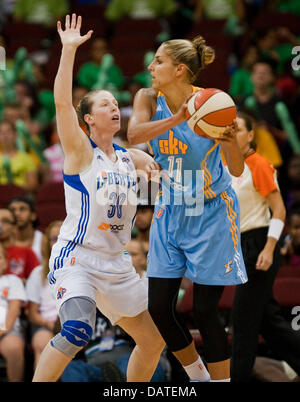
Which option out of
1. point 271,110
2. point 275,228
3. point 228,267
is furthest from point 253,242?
point 271,110

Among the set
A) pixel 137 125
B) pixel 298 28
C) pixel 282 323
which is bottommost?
pixel 282 323

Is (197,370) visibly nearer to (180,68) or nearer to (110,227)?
(110,227)

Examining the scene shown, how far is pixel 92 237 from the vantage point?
4.20m

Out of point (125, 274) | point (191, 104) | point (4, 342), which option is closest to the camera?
point (191, 104)

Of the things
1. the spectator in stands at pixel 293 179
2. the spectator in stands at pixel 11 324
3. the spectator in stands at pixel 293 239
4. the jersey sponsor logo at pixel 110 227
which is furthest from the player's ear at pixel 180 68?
the spectator in stands at pixel 293 179

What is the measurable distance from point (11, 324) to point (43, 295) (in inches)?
17.9

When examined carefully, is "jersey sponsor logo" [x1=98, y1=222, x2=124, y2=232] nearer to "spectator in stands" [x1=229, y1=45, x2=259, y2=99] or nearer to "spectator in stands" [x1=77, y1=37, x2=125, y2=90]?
"spectator in stands" [x1=229, y1=45, x2=259, y2=99]

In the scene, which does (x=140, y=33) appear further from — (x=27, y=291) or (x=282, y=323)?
(x=282, y=323)

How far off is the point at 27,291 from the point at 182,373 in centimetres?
145

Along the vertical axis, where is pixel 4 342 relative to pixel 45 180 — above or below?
below

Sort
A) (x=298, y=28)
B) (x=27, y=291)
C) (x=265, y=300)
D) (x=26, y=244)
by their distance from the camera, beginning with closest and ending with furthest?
(x=265, y=300)
(x=27, y=291)
(x=26, y=244)
(x=298, y=28)

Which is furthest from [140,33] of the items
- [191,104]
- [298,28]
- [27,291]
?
[191,104]

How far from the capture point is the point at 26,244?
6.93 meters

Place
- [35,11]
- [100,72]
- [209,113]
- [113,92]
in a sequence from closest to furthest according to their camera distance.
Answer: [209,113], [113,92], [100,72], [35,11]
